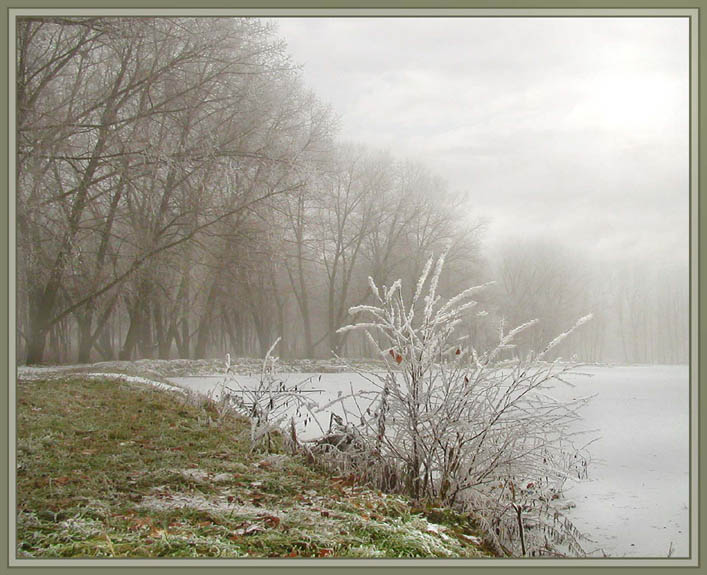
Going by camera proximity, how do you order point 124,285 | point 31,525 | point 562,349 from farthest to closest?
point 124,285
point 562,349
point 31,525

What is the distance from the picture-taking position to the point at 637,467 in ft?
12.2

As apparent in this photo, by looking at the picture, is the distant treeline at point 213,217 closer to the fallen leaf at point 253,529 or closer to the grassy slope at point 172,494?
the grassy slope at point 172,494

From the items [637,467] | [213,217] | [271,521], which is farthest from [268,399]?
[637,467]

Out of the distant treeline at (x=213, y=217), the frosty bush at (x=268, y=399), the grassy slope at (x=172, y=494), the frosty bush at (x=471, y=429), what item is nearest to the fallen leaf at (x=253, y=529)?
the grassy slope at (x=172, y=494)

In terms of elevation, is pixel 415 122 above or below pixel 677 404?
above

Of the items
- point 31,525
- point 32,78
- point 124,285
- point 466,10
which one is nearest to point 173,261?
point 124,285

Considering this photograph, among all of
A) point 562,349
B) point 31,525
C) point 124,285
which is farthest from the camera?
point 124,285

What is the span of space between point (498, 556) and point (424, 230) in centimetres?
177

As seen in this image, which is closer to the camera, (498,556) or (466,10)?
(498,556)

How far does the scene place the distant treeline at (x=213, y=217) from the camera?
3861 millimetres

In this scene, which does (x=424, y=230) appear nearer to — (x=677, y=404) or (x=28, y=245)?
(x=677, y=404)

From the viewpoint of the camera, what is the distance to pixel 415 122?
3926mm

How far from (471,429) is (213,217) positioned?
186cm

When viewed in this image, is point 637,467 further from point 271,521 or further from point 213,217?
point 213,217
